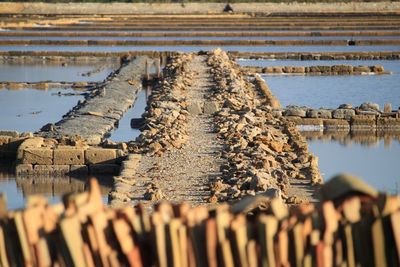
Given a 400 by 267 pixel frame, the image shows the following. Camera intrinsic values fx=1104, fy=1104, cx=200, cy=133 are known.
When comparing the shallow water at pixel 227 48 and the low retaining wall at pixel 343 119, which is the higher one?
the shallow water at pixel 227 48

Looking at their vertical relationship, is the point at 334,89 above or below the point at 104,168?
above

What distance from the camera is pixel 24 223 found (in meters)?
2.91

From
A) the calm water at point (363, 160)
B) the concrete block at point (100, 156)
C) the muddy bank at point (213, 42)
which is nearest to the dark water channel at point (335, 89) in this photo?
the calm water at point (363, 160)

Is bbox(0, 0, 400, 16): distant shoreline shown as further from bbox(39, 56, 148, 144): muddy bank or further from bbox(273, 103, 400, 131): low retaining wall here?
bbox(273, 103, 400, 131): low retaining wall

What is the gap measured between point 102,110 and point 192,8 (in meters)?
50.6

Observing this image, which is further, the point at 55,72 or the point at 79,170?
the point at 55,72

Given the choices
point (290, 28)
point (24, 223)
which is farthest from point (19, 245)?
point (290, 28)

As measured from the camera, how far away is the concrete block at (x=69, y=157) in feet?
39.7

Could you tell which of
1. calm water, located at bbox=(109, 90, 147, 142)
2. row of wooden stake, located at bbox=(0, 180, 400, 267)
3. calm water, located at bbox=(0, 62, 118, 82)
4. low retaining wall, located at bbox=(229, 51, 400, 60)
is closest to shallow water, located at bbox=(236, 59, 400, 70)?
low retaining wall, located at bbox=(229, 51, 400, 60)

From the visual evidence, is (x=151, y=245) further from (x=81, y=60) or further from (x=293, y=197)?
(x=81, y=60)

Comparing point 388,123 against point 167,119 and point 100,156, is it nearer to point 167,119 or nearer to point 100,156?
point 167,119

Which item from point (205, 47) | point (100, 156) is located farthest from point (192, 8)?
point (100, 156)

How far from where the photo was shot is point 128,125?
16.7m

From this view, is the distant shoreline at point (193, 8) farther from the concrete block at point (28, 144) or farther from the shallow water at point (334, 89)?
the concrete block at point (28, 144)
